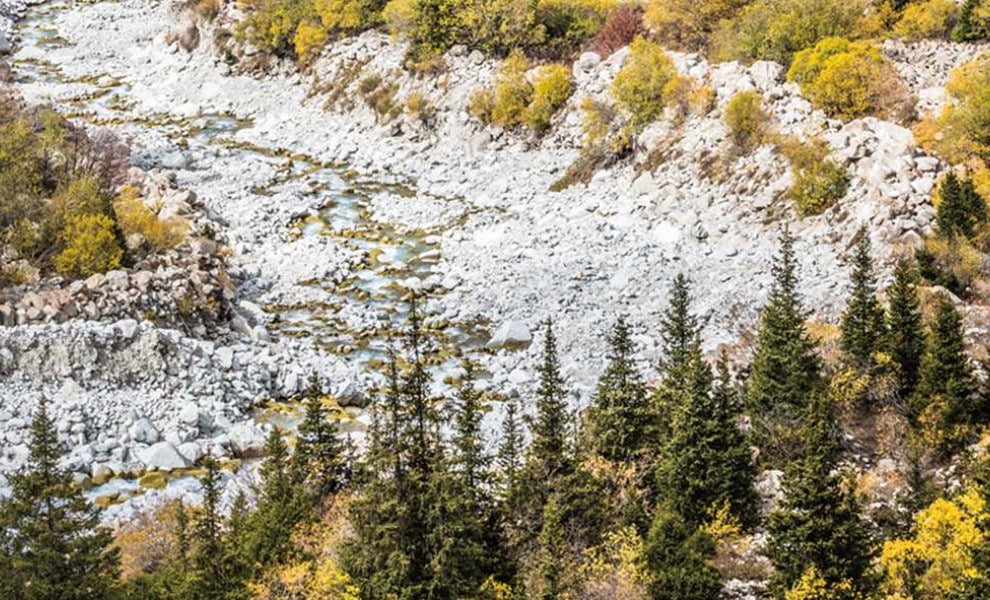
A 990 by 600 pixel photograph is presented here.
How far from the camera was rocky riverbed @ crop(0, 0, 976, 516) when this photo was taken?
38.1 meters

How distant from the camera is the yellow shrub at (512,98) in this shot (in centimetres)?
6431

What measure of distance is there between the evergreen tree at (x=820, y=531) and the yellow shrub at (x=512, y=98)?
144ft

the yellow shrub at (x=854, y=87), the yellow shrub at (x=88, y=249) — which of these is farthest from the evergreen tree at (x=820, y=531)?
the yellow shrub at (x=88, y=249)

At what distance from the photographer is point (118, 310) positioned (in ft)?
136

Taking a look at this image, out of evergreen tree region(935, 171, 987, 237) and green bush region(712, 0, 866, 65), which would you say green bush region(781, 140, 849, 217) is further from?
green bush region(712, 0, 866, 65)

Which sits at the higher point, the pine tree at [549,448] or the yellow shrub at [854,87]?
the yellow shrub at [854,87]

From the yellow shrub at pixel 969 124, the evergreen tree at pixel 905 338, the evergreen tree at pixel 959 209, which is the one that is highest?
the yellow shrub at pixel 969 124

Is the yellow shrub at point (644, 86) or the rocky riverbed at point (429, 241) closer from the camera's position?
the rocky riverbed at point (429, 241)

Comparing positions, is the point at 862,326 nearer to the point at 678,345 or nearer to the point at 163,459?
the point at 678,345

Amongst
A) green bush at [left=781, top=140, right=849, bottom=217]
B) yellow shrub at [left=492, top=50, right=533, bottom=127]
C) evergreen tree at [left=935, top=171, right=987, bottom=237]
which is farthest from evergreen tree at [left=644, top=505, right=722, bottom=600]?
yellow shrub at [left=492, top=50, right=533, bottom=127]

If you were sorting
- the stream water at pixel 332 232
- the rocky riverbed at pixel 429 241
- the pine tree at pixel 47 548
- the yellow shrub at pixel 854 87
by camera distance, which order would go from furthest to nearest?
the yellow shrub at pixel 854 87 → the stream water at pixel 332 232 → the rocky riverbed at pixel 429 241 → the pine tree at pixel 47 548

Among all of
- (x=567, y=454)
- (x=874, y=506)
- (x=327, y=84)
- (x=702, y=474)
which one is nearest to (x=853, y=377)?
(x=874, y=506)

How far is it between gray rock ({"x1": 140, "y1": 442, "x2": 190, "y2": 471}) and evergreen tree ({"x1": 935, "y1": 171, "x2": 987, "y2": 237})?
33.1m

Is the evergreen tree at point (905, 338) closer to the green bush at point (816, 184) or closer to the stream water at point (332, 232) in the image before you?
the green bush at point (816, 184)
